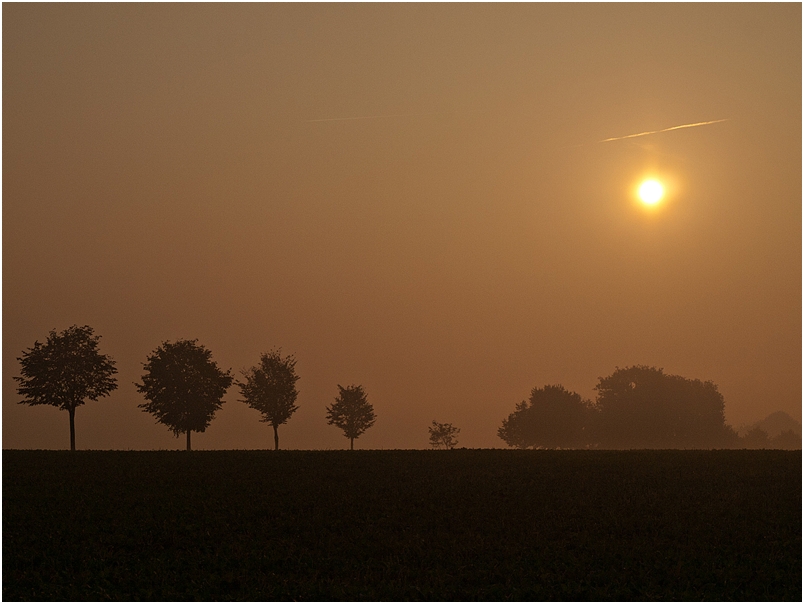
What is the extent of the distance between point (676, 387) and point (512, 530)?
9239 centimetres

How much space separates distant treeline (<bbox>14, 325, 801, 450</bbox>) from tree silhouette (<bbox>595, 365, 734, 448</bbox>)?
138 millimetres

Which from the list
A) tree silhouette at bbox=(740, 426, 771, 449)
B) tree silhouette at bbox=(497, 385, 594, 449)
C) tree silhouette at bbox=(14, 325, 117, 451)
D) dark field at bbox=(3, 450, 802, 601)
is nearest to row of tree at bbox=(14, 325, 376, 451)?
tree silhouette at bbox=(14, 325, 117, 451)

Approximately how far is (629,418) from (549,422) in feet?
35.9

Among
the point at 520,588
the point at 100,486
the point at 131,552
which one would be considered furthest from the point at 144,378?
the point at 520,588

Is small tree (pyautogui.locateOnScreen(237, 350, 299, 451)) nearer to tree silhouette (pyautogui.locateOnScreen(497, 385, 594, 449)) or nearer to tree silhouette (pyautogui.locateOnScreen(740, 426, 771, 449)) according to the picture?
tree silhouette (pyautogui.locateOnScreen(497, 385, 594, 449))

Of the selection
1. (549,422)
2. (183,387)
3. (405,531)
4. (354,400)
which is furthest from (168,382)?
(549,422)

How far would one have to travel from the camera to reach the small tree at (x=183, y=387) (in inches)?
2491

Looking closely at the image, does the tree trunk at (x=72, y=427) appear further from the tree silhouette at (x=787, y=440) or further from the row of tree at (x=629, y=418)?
the tree silhouette at (x=787, y=440)

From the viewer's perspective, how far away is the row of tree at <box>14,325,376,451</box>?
189ft

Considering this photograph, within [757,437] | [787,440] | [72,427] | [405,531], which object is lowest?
[787,440]

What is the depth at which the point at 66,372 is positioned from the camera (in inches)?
2271

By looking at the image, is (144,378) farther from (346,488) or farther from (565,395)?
(565,395)

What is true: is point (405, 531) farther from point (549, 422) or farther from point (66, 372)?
point (549, 422)

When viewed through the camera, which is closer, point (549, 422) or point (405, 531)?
point (405, 531)
